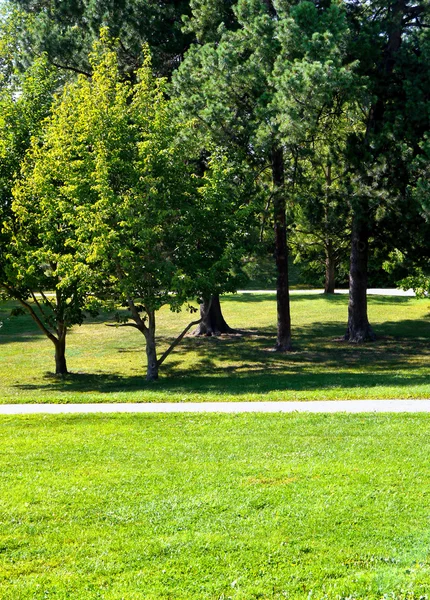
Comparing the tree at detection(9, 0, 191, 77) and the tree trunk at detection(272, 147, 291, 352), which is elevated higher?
the tree at detection(9, 0, 191, 77)

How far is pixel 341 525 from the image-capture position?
6.02m

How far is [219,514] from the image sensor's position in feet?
20.8

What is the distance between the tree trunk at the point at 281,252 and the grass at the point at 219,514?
36.3 feet

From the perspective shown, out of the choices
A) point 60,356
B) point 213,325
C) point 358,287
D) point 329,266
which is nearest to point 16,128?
point 60,356

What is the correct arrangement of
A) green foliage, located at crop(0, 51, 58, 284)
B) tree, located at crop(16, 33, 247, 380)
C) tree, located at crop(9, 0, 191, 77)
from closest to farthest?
tree, located at crop(16, 33, 247, 380) → green foliage, located at crop(0, 51, 58, 284) → tree, located at crop(9, 0, 191, 77)

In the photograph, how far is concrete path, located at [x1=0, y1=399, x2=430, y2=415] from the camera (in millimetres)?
11219

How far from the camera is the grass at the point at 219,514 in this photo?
16.8 feet

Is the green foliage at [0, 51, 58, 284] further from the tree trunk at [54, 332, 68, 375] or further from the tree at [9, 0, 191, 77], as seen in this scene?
the tree at [9, 0, 191, 77]

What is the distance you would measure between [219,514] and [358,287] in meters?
17.1

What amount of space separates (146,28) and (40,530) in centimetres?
1869

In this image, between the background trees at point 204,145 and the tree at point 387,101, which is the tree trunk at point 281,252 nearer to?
the background trees at point 204,145

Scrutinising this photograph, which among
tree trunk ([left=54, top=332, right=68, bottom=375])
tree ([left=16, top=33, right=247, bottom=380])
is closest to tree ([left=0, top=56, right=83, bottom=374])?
tree trunk ([left=54, top=332, right=68, bottom=375])

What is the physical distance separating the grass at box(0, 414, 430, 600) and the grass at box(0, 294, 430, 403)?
4201 millimetres

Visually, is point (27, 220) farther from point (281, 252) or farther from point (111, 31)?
point (281, 252)
